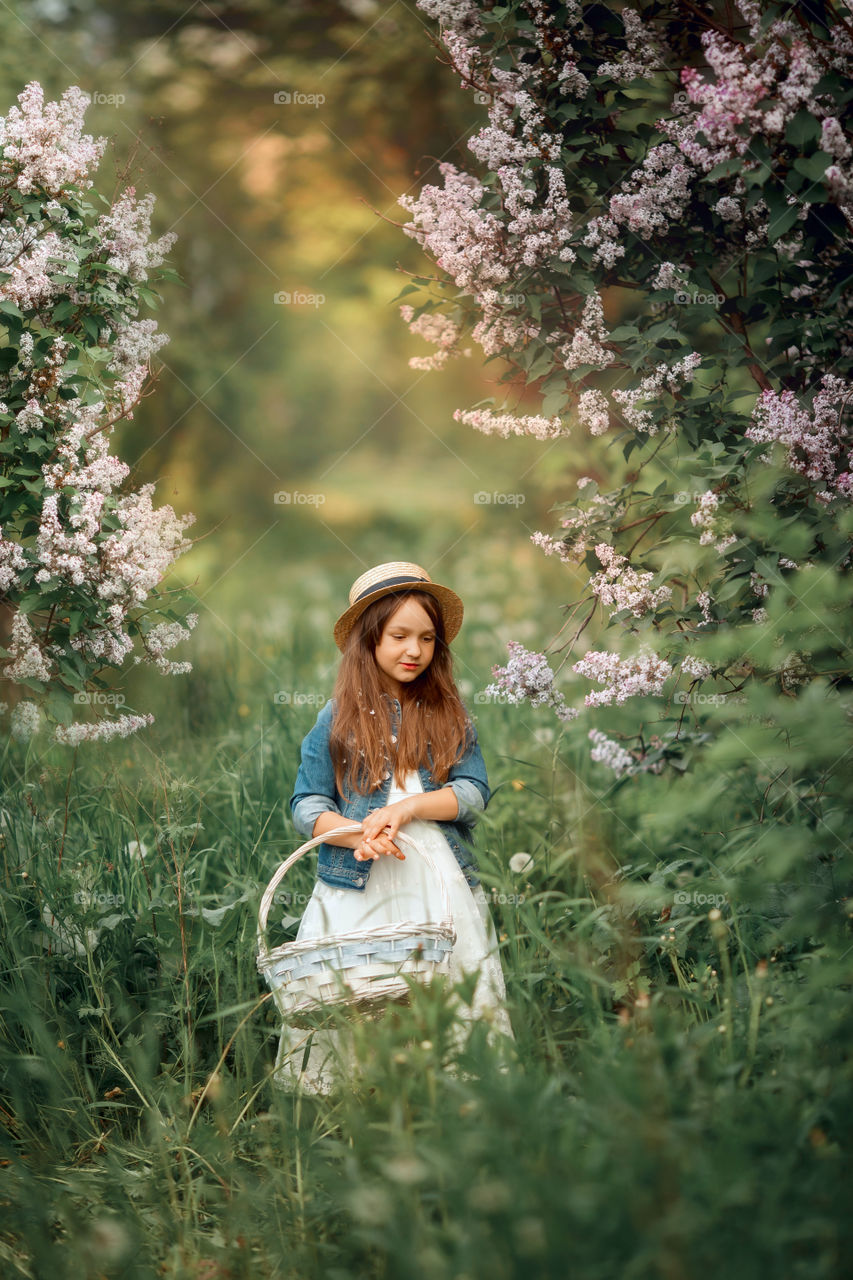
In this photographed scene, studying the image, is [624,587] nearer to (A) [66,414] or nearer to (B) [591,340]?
(B) [591,340]

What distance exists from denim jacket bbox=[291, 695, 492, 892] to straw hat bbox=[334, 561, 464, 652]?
0.19m

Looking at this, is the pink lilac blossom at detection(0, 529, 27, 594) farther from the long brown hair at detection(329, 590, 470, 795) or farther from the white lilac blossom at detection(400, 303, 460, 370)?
the white lilac blossom at detection(400, 303, 460, 370)

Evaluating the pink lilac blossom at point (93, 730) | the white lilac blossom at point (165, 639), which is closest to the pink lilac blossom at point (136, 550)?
the white lilac blossom at point (165, 639)

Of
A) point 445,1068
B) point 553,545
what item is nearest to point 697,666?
point 553,545

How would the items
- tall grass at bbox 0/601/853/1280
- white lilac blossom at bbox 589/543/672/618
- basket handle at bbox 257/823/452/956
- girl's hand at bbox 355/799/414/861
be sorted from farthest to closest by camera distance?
white lilac blossom at bbox 589/543/672/618
girl's hand at bbox 355/799/414/861
basket handle at bbox 257/823/452/956
tall grass at bbox 0/601/853/1280

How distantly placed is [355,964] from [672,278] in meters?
1.58

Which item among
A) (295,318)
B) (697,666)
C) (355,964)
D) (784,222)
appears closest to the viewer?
(355,964)

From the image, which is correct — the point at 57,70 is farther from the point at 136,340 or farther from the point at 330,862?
the point at 330,862

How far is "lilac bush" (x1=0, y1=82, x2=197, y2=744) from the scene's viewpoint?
2352 millimetres

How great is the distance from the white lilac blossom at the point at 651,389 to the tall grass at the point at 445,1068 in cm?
82

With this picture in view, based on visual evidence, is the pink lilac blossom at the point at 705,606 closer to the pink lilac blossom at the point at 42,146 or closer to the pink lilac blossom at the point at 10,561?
the pink lilac blossom at the point at 10,561

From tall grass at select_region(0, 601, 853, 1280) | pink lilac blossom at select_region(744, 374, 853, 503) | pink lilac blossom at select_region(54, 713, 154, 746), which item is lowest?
tall grass at select_region(0, 601, 853, 1280)

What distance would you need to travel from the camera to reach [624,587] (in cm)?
222

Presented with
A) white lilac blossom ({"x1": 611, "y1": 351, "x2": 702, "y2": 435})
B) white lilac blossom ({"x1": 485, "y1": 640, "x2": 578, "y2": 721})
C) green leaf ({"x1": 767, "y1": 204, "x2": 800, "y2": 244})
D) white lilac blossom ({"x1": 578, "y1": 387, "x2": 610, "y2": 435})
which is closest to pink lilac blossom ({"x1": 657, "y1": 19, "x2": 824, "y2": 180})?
green leaf ({"x1": 767, "y1": 204, "x2": 800, "y2": 244})
